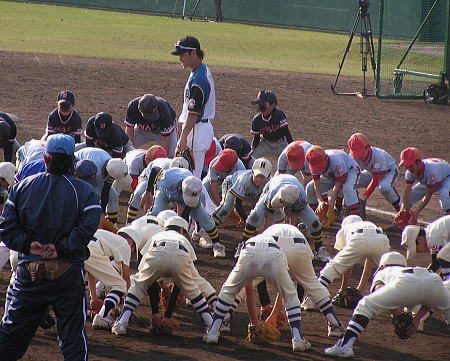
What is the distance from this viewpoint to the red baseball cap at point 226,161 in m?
12.5

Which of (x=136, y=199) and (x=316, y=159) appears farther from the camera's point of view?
(x=316, y=159)

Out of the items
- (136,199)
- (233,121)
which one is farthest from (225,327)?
(233,121)

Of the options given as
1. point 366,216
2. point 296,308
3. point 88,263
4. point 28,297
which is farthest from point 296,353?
point 366,216

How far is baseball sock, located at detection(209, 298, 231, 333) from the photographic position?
27.5 ft

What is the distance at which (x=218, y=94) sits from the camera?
2375cm

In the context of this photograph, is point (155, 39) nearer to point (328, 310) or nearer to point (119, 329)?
point (328, 310)

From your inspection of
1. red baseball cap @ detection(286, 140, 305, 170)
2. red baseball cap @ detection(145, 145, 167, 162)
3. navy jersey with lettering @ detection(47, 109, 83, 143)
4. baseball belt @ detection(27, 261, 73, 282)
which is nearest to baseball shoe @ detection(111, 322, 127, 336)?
baseball belt @ detection(27, 261, 73, 282)

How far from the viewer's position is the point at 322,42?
4053 centimetres


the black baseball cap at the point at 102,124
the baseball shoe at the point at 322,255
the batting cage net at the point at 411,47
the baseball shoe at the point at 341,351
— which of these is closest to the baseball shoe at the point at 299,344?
the baseball shoe at the point at 341,351

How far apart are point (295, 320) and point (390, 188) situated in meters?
5.74

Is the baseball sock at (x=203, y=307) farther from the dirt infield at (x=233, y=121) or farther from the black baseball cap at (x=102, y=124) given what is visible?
the black baseball cap at (x=102, y=124)

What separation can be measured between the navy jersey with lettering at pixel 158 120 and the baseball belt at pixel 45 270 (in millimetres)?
8022

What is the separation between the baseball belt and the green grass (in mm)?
23937

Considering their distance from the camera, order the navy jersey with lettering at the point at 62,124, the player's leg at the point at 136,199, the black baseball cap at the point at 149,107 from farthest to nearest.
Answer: the navy jersey with lettering at the point at 62,124 → the black baseball cap at the point at 149,107 → the player's leg at the point at 136,199
